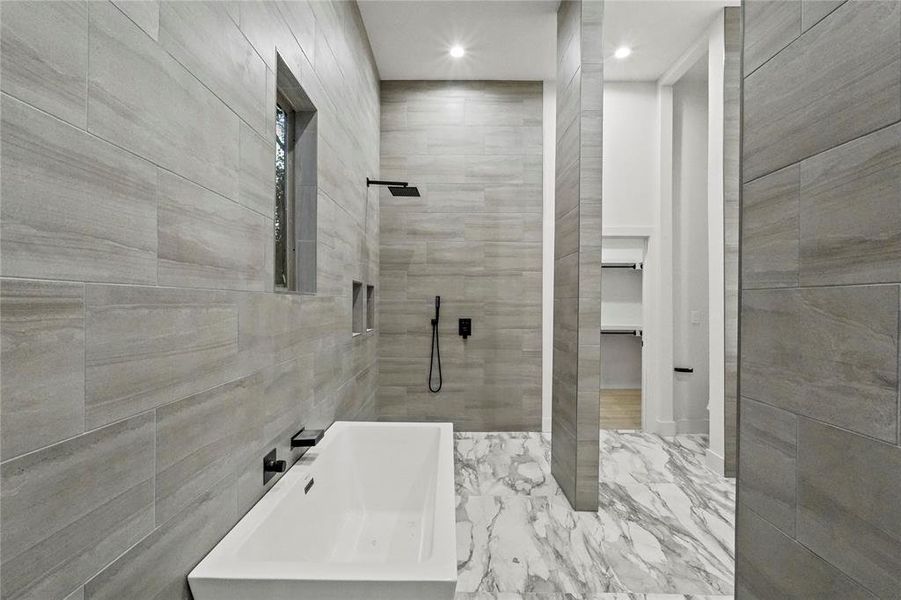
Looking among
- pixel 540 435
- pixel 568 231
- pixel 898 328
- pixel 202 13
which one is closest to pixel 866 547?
pixel 898 328

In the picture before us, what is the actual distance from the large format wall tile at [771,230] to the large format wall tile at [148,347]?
1322 mm

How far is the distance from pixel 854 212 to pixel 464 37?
10.8ft

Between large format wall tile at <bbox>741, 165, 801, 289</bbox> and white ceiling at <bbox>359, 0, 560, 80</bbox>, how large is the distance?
265 cm

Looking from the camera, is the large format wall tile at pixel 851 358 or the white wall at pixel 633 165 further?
the white wall at pixel 633 165

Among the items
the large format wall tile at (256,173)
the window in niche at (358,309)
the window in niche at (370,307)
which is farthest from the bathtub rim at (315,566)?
the window in niche at (370,307)

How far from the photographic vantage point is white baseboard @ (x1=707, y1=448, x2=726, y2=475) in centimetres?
302

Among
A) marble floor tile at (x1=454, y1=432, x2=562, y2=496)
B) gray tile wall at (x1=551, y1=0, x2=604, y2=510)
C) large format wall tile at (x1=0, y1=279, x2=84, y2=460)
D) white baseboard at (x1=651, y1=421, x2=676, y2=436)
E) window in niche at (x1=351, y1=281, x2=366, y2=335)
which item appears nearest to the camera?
large format wall tile at (x1=0, y1=279, x2=84, y2=460)

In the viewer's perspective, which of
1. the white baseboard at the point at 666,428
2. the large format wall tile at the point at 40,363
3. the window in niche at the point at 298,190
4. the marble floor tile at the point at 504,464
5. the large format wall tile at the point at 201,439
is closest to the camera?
the large format wall tile at the point at 40,363

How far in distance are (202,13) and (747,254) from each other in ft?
4.80

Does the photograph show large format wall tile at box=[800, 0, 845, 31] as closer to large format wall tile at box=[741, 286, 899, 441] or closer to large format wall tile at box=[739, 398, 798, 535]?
large format wall tile at box=[741, 286, 899, 441]

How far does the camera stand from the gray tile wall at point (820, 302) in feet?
2.34

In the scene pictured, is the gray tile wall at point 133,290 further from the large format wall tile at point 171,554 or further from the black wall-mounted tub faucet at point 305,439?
the black wall-mounted tub faucet at point 305,439

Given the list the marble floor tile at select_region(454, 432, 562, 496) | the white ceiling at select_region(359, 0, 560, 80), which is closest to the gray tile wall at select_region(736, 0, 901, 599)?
the marble floor tile at select_region(454, 432, 562, 496)

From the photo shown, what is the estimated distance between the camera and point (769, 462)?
98 cm
